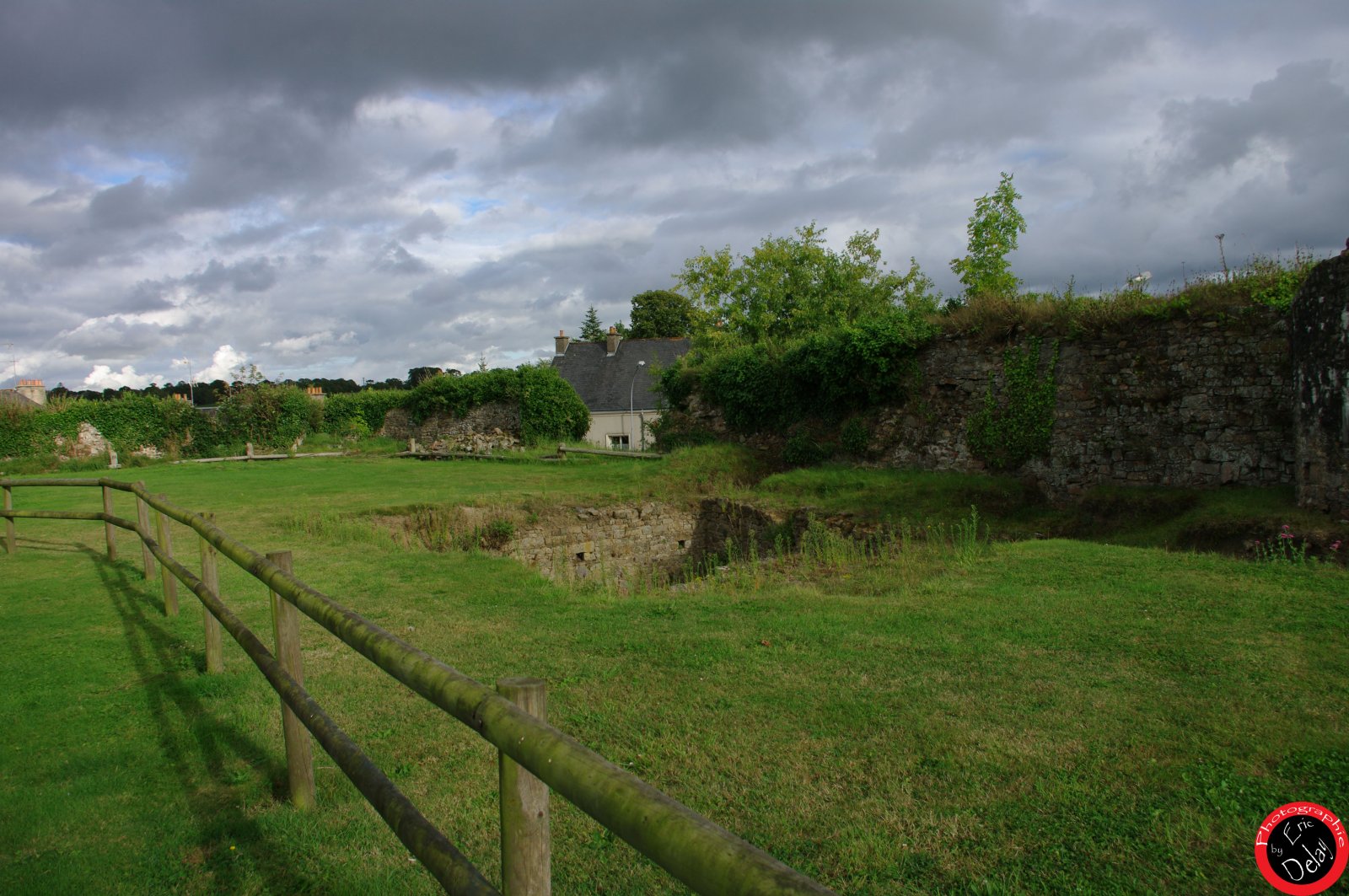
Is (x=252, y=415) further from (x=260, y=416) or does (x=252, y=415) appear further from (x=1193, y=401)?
(x=1193, y=401)

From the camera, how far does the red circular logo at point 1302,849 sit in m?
2.75

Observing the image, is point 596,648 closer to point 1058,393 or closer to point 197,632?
point 197,632

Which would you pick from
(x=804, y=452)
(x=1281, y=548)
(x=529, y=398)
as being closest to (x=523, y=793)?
(x=1281, y=548)

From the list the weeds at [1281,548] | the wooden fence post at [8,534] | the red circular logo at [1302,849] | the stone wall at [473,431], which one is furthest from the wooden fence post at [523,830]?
the stone wall at [473,431]

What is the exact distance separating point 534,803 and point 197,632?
5.90m

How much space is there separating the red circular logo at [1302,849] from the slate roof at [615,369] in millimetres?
36420

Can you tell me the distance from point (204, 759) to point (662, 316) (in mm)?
57316

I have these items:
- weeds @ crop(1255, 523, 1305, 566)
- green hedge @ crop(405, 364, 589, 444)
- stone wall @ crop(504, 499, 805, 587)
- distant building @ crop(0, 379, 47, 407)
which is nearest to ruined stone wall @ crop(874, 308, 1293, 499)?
weeds @ crop(1255, 523, 1305, 566)

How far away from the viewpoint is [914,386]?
55.3 ft

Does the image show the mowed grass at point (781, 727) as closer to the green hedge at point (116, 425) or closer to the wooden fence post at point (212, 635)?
the wooden fence post at point (212, 635)

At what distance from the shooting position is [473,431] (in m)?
A: 33.1

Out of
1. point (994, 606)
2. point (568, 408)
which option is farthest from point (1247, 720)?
point (568, 408)

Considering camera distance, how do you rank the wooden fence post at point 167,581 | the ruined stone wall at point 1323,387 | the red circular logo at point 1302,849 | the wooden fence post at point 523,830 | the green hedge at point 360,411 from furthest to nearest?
the green hedge at point 360,411 → the ruined stone wall at point 1323,387 → the wooden fence post at point 167,581 → the red circular logo at point 1302,849 → the wooden fence post at point 523,830

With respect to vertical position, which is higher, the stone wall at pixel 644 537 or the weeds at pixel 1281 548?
the weeds at pixel 1281 548
